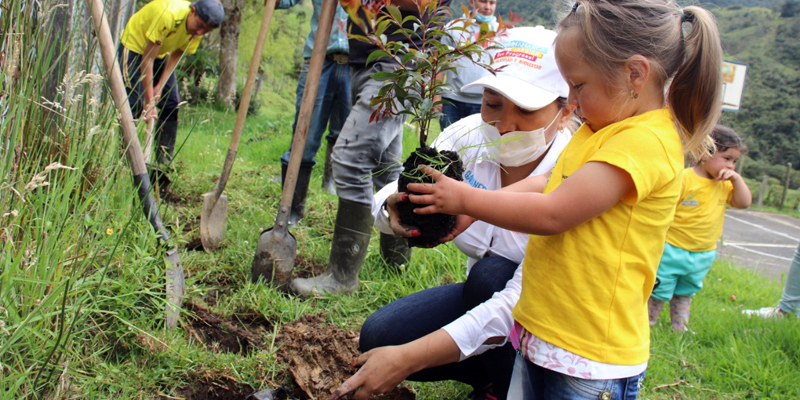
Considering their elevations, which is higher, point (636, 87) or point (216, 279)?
point (636, 87)

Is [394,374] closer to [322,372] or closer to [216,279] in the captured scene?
[322,372]

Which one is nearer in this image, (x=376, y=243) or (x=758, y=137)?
(x=376, y=243)

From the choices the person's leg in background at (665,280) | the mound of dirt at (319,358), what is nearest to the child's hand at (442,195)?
the mound of dirt at (319,358)

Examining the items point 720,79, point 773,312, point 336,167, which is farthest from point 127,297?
point 773,312

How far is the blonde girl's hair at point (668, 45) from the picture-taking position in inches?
47.4

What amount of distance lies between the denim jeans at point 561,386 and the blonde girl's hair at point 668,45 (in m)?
0.61

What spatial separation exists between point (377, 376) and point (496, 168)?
875mm

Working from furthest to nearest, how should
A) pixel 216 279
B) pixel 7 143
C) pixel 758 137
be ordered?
pixel 758 137
pixel 216 279
pixel 7 143

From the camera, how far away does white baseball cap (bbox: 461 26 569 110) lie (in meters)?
1.73

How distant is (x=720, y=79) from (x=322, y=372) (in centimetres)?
145

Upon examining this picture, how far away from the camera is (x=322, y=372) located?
185 centimetres

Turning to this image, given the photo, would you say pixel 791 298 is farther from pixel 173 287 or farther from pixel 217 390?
pixel 173 287

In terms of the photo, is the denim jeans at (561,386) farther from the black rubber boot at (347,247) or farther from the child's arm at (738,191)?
the child's arm at (738,191)

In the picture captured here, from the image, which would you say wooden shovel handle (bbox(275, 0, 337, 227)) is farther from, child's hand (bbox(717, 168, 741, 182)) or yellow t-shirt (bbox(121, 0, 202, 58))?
child's hand (bbox(717, 168, 741, 182))
